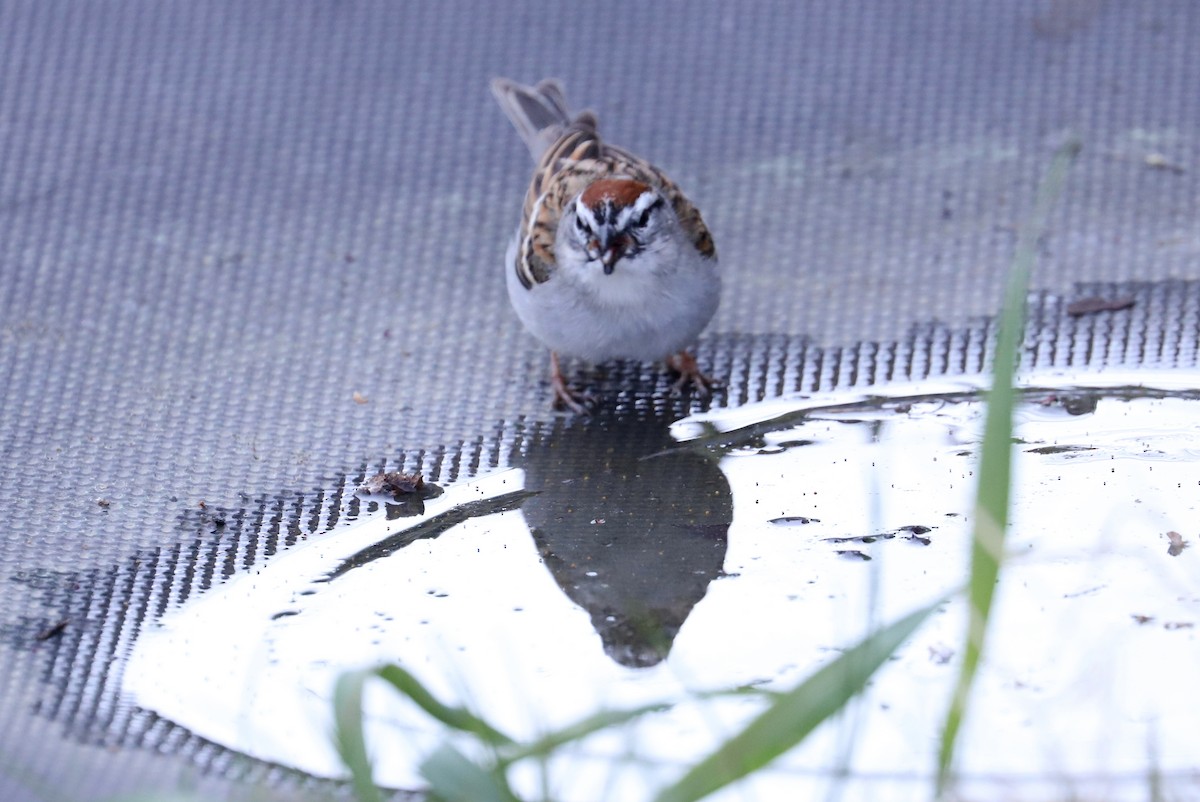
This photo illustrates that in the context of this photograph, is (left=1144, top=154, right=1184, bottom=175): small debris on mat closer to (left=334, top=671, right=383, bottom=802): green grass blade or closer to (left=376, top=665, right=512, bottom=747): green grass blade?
(left=376, top=665, right=512, bottom=747): green grass blade

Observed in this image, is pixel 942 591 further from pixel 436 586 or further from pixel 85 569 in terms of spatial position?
pixel 85 569

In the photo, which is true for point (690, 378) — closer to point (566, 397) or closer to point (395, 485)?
point (566, 397)

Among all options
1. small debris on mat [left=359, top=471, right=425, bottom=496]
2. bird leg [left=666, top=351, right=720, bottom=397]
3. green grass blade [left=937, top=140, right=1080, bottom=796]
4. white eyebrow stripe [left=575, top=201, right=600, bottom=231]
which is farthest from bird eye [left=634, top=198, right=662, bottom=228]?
green grass blade [left=937, top=140, right=1080, bottom=796]

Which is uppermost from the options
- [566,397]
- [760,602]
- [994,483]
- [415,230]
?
[415,230]

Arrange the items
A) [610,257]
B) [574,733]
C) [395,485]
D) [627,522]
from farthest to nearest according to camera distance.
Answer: [610,257]
[395,485]
[627,522]
[574,733]

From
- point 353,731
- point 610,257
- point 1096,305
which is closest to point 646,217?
point 610,257


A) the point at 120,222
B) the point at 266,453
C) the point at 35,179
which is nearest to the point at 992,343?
the point at 266,453

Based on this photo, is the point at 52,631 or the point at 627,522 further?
the point at 627,522

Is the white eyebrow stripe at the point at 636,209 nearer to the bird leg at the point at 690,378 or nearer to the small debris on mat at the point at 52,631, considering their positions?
the bird leg at the point at 690,378

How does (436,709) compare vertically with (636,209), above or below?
below
